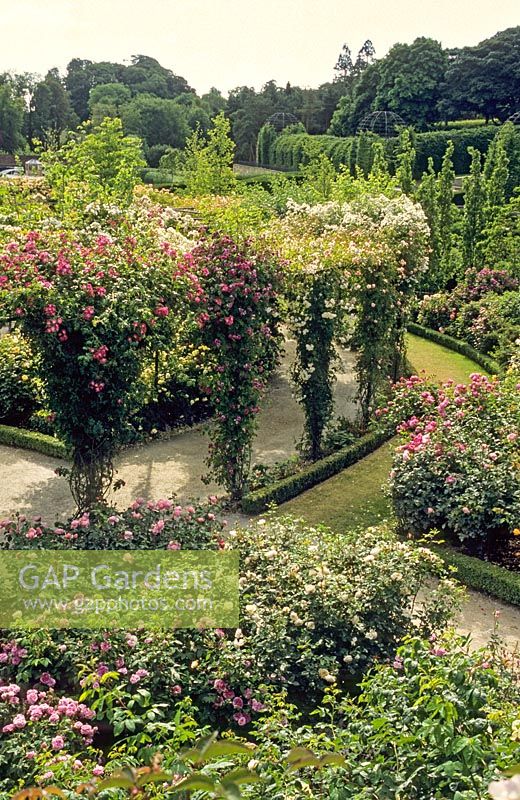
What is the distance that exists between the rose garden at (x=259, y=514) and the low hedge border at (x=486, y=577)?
0.8 inches

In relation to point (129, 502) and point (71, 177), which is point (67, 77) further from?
point (129, 502)

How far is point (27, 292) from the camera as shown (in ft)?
24.8

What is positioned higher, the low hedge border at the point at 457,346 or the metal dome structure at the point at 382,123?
the metal dome structure at the point at 382,123

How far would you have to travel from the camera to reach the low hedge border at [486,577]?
776 centimetres

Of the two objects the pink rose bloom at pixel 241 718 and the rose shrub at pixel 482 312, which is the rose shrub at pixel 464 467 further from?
the rose shrub at pixel 482 312

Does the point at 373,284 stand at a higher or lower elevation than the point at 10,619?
higher

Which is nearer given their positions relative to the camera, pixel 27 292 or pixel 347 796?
pixel 347 796

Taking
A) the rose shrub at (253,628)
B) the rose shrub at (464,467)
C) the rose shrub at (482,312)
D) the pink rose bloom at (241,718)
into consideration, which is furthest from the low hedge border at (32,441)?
the rose shrub at (482,312)

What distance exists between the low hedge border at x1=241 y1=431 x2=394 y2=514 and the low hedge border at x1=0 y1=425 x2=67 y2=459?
2757 mm

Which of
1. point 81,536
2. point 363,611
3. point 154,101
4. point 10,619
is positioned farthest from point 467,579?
point 154,101

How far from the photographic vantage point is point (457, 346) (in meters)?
17.1

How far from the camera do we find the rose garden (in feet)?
13.1

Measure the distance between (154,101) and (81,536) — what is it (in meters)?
63.9

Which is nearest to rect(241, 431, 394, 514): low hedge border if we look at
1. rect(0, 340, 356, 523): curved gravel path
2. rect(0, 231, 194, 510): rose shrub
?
rect(0, 340, 356, 523): curved gravel path
